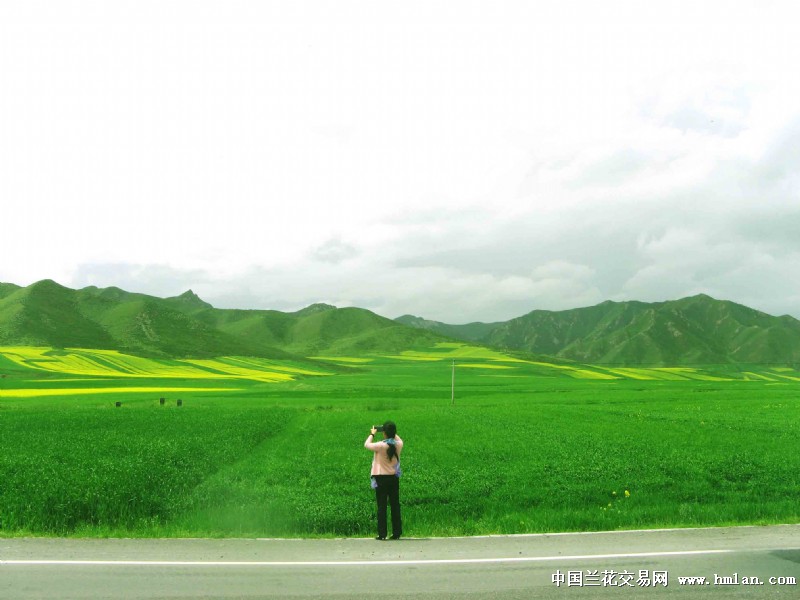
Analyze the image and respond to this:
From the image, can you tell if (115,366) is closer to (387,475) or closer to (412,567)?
(387,475)

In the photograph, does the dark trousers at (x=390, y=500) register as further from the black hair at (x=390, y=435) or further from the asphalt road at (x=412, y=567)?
the black hair at (x=390, y=435)

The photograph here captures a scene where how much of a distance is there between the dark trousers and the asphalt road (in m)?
0.37

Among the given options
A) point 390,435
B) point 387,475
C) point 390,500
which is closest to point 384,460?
point 387,475

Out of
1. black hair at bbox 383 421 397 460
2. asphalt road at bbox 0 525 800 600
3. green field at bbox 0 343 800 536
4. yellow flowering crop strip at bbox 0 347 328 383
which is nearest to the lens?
asphalt road at bbox 0 525 800 600

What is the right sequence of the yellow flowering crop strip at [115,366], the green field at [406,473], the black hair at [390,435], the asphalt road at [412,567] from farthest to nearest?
the yellow flowering crop strip at [115,366] < the green field at [406,473] < the black hair at [390,435] < the asphalt road at [412,567]

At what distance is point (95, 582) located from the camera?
9711 mm

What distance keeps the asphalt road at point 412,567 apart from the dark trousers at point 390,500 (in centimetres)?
37

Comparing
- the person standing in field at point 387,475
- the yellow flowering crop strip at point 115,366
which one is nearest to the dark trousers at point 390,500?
the person standing in field at point 387,475

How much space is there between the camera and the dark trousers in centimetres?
1300

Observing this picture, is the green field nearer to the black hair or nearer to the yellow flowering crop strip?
the black hair

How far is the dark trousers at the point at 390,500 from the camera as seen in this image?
13000 millimetres

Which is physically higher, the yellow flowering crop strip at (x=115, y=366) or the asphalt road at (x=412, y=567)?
the asphalt road at (x=412, y=567)

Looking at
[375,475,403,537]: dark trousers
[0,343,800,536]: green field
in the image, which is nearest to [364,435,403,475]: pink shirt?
[375,475,403,537]: dark trousers

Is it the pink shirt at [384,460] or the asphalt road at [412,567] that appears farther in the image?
the pink shirt at [384,460]
